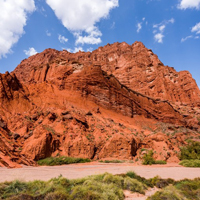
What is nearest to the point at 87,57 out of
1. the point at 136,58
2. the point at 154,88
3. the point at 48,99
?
the point at 136,58

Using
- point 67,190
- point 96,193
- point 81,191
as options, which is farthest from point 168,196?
point 67,190

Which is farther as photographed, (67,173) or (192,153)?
(192,153)

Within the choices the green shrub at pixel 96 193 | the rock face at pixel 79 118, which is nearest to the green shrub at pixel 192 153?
the rock face at pixel 79 118

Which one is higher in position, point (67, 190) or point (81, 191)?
point (81, 191)

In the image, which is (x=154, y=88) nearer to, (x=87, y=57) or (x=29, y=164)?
(x=87, y=57)

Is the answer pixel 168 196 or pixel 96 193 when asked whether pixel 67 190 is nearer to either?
pixel 96 193

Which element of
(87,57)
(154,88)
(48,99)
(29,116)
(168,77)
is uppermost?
(87,57)

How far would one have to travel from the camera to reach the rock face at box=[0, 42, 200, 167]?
53.8 ft

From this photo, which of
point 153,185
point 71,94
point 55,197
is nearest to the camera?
point 55,197

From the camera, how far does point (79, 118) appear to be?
69.9 feet

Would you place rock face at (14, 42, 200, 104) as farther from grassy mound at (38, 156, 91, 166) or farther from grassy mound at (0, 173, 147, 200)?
grassy mound at (0, 173, 147, 200)

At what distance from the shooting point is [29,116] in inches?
807

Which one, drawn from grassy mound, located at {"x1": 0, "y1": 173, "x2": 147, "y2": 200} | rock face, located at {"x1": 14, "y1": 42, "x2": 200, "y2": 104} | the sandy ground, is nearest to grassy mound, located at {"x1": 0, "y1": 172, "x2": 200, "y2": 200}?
grassy mound, located at {"x1": 0, "y1": 173, "x2": 147, "y2": 200}

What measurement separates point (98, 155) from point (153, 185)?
11.1 meters
